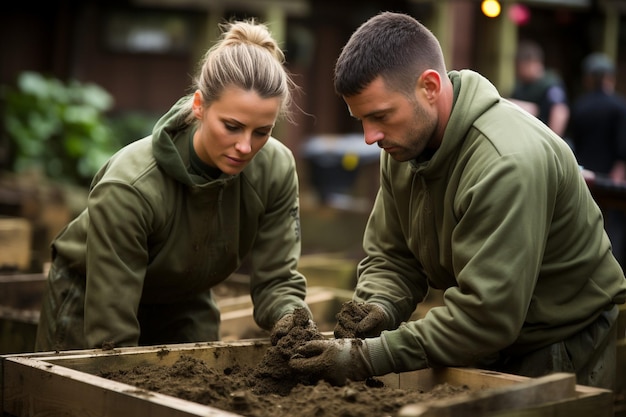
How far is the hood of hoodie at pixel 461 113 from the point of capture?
3570mm

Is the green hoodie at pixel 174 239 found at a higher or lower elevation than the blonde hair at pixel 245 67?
lower

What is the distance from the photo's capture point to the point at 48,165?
506 inches

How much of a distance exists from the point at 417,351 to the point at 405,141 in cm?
69

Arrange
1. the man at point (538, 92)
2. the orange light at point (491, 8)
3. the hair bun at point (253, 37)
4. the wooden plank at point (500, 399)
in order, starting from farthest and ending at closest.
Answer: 1. the man at point (538, 92)
2. the orange light at point (491, 8)
3. the hair bun at point (253, 37)
4. the wooden plank at point (500, 399)

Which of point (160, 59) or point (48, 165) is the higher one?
point (160, 59)

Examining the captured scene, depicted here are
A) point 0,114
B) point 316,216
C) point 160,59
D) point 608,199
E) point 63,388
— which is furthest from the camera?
point 160,59

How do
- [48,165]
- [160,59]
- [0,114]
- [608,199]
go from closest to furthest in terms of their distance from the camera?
1. [608,199]
2. [48,165]
3. [0,114]
4. [160,59]

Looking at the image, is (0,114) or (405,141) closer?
(405,141)

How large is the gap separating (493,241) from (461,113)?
1.66ft

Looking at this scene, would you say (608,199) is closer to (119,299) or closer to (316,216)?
(119,299)

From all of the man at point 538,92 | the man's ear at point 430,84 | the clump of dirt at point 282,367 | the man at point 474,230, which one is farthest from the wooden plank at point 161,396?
the man at point 538,92

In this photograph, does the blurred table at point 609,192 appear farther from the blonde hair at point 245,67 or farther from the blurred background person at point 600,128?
the blurred background person at point 600,128

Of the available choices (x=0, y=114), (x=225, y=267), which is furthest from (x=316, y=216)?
(x=225, y=267)

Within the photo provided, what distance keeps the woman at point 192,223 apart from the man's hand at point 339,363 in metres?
0.38
